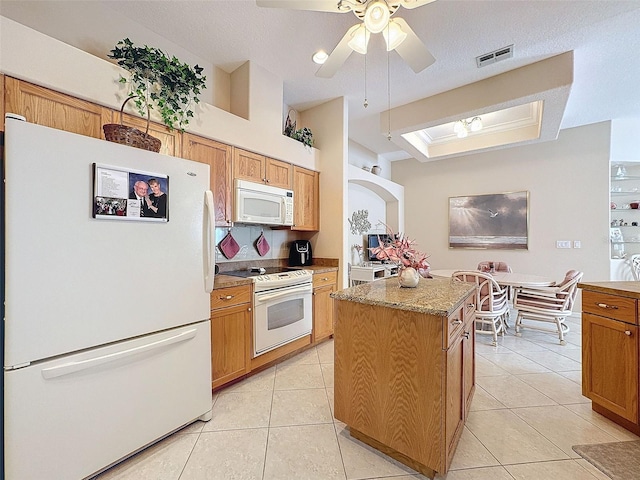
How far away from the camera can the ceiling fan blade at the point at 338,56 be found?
1.86 meters

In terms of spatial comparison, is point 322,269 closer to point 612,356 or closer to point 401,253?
point 401,253

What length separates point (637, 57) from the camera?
8.98ft

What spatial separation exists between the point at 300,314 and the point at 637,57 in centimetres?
421

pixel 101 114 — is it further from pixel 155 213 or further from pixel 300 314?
pixel 300 314

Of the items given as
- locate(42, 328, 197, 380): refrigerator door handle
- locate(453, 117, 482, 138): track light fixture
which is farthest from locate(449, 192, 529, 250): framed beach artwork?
locate(42, 328, 197, 380): refrigerator door handle

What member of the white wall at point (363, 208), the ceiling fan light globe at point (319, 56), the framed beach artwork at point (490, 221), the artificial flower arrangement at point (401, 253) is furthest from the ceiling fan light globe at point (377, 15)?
the framed beach artwork at point (490, 221)

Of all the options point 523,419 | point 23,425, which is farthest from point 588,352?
point 23,425

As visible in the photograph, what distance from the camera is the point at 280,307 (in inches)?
108

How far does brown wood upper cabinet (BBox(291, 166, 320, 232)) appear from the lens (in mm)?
3398

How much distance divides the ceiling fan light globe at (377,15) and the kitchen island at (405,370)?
1621 millimetres

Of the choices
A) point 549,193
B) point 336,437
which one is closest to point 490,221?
point 549,193

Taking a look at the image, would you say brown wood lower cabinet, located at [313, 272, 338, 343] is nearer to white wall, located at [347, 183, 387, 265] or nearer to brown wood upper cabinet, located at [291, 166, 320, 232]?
brown wood upper cabinet, located at [291, 166, 320, 232]

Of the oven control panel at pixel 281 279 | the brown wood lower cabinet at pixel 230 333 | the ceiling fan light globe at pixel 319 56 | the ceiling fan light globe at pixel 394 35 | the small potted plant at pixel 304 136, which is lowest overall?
the brown wood lower cabinet at pixel 230 333

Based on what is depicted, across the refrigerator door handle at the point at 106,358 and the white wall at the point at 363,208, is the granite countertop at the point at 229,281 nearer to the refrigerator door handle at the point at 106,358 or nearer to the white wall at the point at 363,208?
the refrigerator door handle at the point at 106,358
